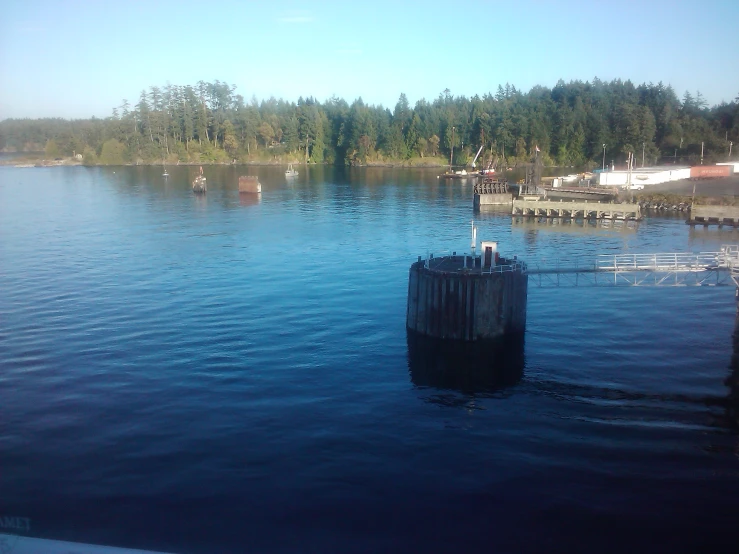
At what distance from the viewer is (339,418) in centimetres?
1878

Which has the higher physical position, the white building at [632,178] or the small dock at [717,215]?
the white building at [632,178]

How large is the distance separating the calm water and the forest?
337 ft

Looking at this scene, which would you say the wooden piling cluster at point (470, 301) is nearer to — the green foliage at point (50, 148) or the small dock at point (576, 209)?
the small dock at point (576, 209)

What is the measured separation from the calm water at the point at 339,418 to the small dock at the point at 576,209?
86.9 feet

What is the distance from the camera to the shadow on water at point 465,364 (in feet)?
71.3

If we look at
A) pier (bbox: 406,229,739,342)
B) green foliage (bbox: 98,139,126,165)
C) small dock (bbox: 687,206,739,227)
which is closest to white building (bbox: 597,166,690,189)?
small dock (bbox: 687,206,739,227)

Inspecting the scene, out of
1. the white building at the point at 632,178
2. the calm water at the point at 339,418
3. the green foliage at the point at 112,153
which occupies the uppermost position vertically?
the green foliage at the point at 112,153

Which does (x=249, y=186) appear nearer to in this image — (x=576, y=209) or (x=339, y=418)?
(x=576, y=209)

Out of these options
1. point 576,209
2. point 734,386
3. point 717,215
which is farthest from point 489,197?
point 734,386

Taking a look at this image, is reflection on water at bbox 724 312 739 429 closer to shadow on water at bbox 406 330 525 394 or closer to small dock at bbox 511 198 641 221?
shadow on water at bbox 406 330 525 394

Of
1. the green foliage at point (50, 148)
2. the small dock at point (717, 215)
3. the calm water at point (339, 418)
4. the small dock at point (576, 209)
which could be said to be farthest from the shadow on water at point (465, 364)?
the green foliage at point (50, 148)

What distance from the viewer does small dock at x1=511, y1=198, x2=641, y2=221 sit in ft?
189

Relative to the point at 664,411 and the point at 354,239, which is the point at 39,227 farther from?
the point at 664,411

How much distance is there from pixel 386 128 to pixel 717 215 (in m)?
101
